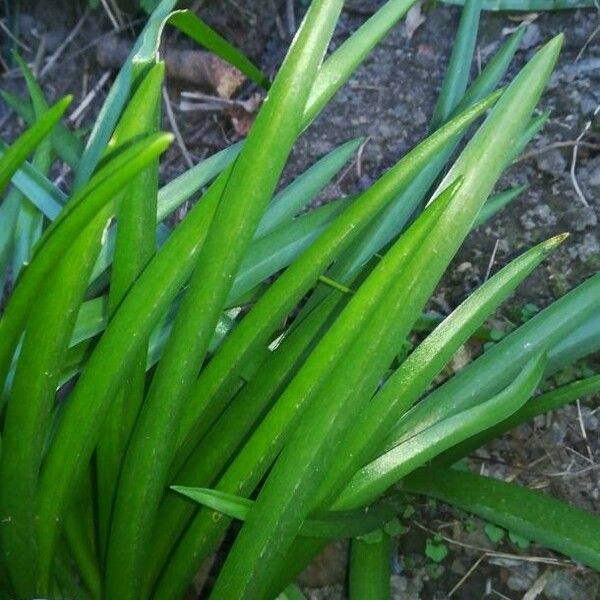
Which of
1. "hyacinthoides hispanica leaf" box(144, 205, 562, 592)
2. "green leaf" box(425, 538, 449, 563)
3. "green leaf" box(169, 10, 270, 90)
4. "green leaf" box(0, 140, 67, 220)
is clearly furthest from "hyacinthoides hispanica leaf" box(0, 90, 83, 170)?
"green leaf" box(425, 538, 449, 563)

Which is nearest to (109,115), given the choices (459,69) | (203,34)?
(203,34)

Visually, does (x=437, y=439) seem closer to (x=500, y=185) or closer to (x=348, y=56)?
(x=348, y=56)

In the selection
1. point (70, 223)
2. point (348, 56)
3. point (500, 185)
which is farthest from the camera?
point (500, 185)

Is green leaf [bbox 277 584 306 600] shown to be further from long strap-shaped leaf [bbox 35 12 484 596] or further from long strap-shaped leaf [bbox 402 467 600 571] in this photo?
long strap-shaped leaf [bbox 35 12 484 596]

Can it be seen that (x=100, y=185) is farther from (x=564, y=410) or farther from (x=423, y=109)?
(x=423, y=109)

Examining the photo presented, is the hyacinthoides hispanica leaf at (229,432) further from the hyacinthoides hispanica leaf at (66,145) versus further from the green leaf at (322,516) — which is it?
the hyacinthoides hispanica leaf at (66,145)
